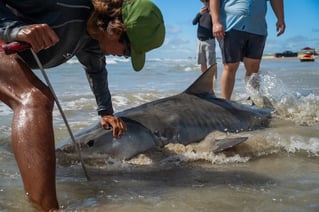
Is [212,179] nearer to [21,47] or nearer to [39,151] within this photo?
[39,151]

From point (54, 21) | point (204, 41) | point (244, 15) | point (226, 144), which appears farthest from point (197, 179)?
point (204, 41)

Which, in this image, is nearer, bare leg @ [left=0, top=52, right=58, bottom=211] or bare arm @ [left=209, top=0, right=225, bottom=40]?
bare leg @ [left=0, top=52, right=58, bottom=211]

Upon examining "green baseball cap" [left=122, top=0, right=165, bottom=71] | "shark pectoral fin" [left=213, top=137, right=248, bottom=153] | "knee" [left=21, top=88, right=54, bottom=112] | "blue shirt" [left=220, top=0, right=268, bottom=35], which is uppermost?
"green baseball cap" [left=122, top=0, right=165, bottom=71]

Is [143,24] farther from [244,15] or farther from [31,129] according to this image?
[244,15]

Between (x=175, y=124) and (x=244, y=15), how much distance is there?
2.09 metres

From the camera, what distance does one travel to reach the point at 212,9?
5.29m

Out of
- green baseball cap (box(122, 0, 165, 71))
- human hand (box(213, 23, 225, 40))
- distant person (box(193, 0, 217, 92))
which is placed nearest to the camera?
green baseball cap (box(122, 0, 165, 71))

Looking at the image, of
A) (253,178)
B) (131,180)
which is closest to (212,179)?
(253,178)

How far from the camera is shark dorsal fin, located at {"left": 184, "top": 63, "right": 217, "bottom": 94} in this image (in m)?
4.27

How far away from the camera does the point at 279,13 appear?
6066 millimetres

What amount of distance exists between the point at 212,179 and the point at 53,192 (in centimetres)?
111

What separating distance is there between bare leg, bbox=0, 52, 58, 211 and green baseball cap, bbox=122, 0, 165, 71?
0.68 metres

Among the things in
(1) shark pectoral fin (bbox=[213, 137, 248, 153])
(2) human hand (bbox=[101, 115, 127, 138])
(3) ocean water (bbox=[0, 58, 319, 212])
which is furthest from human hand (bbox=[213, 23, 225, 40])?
(2) human hand (bbox=[101, 115, 127, 138])

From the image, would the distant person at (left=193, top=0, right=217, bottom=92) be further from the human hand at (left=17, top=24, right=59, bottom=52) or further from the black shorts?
the human hand at (left=17, top=24, right=59, bottom=52)
